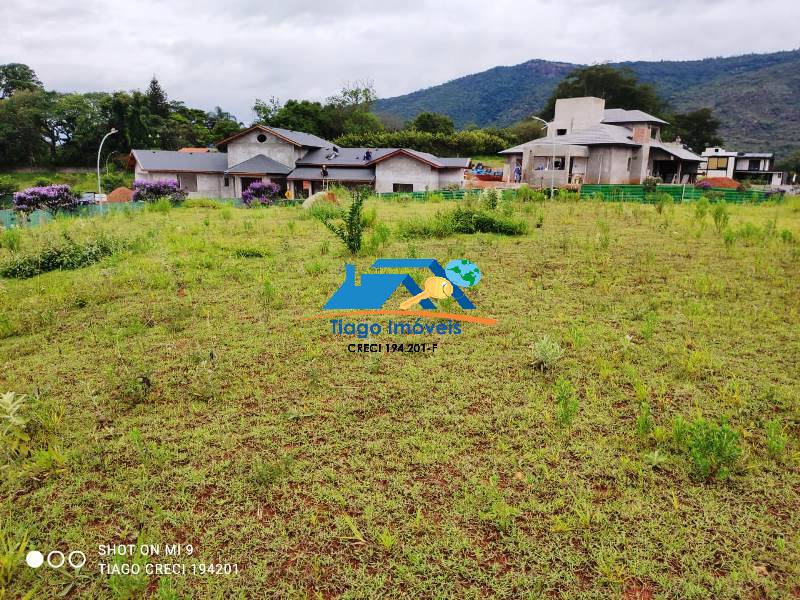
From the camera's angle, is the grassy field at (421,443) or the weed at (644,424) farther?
the weed at (644,424)

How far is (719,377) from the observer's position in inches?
193

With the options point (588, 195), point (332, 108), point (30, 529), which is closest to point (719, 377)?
point (30, 529)

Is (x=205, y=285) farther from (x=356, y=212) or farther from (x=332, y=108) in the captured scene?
(x=332, y=108)

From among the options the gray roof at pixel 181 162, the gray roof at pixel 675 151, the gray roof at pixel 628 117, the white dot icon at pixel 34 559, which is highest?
the gray roof at pixel 628 117

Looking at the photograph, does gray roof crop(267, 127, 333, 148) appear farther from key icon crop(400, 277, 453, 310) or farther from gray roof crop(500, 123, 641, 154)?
key icon crop(400, 277, 453, 310)

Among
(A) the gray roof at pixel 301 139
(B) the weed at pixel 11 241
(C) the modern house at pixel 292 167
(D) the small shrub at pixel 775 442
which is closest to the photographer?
(D) the small shrub at pixel 775 442

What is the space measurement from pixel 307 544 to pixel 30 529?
1.86 m

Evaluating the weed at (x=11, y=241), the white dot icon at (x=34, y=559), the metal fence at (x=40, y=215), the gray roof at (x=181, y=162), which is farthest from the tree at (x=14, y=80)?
the white dot icon at (x=34, y=559)

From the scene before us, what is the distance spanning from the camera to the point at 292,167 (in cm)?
3872

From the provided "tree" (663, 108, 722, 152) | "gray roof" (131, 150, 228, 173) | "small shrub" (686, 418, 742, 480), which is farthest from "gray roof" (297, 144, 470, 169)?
"tree" (663, 108, 722, 152)

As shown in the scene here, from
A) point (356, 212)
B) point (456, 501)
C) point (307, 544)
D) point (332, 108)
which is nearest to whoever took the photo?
point (307, 544)

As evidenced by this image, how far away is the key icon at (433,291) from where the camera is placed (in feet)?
23.1

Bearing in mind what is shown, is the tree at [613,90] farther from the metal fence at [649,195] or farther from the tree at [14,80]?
the tree at [14,80]

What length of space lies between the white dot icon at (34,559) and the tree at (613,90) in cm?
7319
